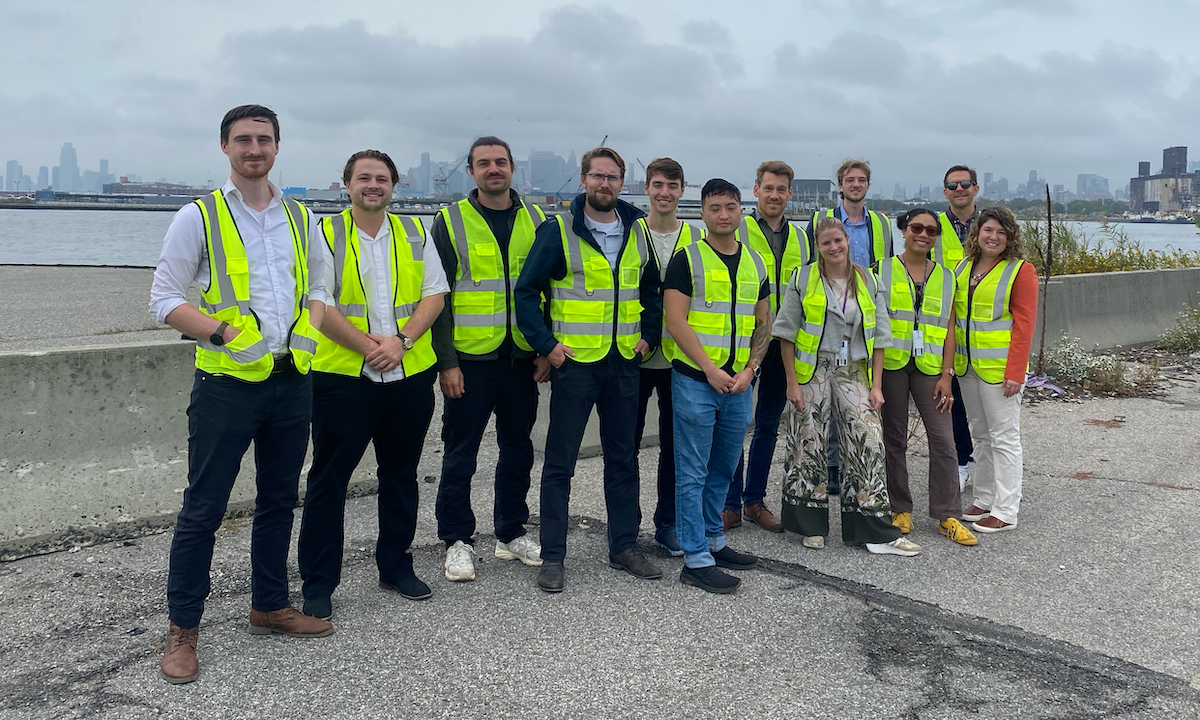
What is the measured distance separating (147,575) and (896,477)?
417 cm

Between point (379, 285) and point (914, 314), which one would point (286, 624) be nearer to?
point (379, 285)

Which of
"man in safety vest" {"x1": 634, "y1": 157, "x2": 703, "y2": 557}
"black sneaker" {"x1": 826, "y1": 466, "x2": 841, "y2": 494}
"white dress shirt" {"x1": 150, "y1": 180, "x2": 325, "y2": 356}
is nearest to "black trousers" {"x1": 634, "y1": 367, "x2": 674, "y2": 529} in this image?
"man in safety vest" {"x1": 634, "y1": 157, "x2": 703, "y2": 557}

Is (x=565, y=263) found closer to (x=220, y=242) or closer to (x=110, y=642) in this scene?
(x=220, y=242)

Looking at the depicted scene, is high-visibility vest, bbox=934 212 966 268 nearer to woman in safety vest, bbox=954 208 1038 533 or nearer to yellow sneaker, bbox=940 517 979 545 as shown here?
woman in safety vest, bbox=954 208 1038 533

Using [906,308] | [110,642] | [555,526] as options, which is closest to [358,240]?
[555,526]

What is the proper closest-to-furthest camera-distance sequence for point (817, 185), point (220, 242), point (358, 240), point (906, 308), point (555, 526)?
1. point (220, 242)
2. point (358, 240)
3. point (555, 526)
4. point (906, 308)
5. point (817, 185)

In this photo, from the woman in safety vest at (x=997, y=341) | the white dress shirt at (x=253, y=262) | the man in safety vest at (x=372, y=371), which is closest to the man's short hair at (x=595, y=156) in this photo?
the man in safety vest at (x=372, y=371)

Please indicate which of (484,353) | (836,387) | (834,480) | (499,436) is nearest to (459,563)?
(499,436)

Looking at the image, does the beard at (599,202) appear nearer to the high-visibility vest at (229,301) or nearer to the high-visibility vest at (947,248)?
the high-visibility vest at (229,301)

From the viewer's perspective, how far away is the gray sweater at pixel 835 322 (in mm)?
5270

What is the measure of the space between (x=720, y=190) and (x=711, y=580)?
201 cm

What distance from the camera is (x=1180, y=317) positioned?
12.2m

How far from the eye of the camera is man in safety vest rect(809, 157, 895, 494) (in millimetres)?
6043

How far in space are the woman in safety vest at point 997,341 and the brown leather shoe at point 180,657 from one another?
4324mm
